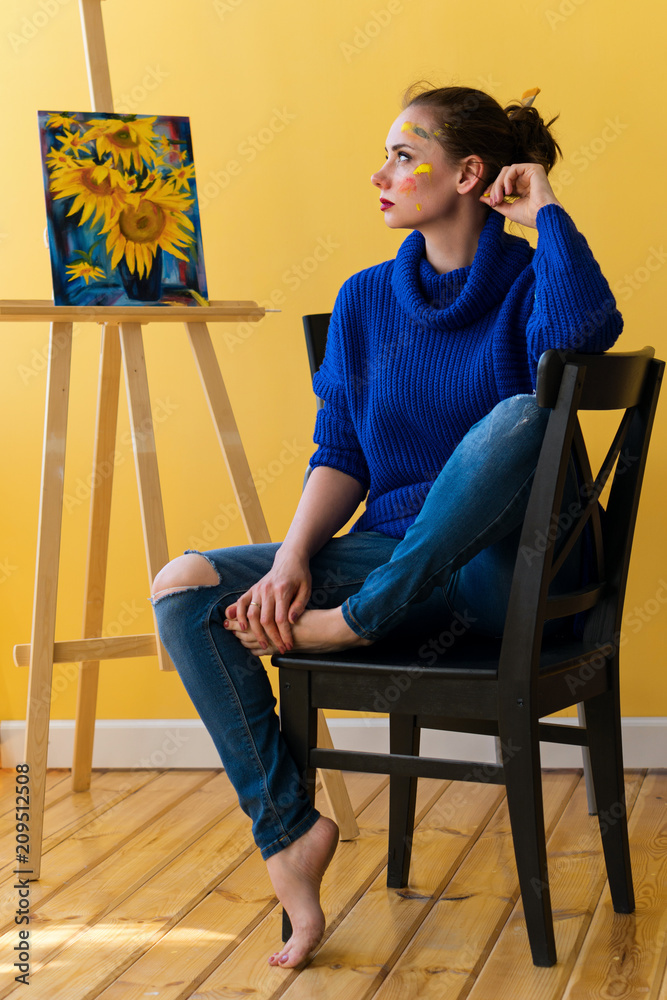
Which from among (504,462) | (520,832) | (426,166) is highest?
(426,166)

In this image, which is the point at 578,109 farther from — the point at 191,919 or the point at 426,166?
the point at 191,919

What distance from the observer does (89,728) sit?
2182mm

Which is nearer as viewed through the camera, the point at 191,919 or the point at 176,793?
the point at 191,919

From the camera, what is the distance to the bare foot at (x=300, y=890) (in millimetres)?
1345

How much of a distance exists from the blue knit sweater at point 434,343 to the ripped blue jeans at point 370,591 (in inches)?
5.5

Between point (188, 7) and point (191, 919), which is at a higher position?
point (188, 7)

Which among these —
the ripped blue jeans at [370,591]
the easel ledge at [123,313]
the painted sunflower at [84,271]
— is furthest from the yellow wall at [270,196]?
the ripped blue jeans at [370,591]

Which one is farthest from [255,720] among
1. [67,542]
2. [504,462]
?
[67,542]

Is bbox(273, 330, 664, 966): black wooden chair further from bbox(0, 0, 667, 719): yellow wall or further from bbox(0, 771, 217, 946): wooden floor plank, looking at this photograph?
bbox(0, 0, 667, 719): yellow wall

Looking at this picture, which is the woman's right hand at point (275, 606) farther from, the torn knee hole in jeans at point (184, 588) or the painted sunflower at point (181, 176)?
the painted sunflower at point (181, 176)

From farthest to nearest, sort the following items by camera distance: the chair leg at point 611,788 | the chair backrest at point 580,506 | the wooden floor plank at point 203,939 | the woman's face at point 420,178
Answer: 1. the woman's face at point 420,178
2. the chair leg at point 611,788
3. the wooden floor plank at point 203,939
4. the chair backrest at point 580,506

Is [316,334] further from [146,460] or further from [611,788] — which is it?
[611,788]

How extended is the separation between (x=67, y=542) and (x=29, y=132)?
3.18 feet

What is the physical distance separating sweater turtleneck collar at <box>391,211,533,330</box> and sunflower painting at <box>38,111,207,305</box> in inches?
18.6
